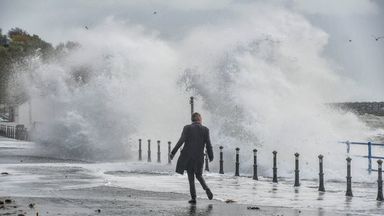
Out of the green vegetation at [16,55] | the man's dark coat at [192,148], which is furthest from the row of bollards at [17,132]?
the man's dark coat at [192,148]

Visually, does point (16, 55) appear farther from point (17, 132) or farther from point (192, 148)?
point (192, 148)

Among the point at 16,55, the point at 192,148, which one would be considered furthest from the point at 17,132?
the point at 16,55

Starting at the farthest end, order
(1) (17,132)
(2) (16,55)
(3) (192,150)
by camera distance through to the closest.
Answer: (2) (16,55), (1) (17,132), (3) (192,150)

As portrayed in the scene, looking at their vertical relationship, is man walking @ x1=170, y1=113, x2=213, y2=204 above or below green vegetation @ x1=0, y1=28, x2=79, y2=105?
below

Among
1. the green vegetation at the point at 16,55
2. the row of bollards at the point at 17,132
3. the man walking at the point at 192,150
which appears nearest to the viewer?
the man walking at the point at 192,150

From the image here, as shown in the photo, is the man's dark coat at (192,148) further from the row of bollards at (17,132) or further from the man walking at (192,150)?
the row of bollards at (17,132)

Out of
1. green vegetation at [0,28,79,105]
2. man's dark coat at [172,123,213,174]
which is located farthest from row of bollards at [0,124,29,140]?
man's dark coat at [172,123,213,174]

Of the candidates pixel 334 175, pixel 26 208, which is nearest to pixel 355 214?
pixel 26 208

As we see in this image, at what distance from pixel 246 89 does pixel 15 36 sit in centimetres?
14877

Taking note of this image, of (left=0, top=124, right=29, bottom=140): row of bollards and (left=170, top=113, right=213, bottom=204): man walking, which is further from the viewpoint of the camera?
(left=0, top=124, right=29, bottom=140): row of bollards

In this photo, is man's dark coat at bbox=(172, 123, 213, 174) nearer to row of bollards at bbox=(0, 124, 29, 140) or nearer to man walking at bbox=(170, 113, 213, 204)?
man walking at bbox=(170, 113, 213, 204)

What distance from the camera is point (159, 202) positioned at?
15695mm

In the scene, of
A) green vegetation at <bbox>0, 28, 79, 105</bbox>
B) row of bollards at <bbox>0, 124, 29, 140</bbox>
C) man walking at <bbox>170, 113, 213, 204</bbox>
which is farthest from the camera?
green vegetation at <bbox>0, 28, 79, 105</bbox>

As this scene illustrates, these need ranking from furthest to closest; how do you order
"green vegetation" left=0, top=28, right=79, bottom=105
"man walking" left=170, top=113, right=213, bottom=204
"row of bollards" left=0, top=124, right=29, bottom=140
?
"green vegetation" left=0, top=28, right=79, bottom=105 < "row of bollards" left=0, top=124, right=29, bottom=140 < "man walking" left=170, top=113, right=213, bottom=204
